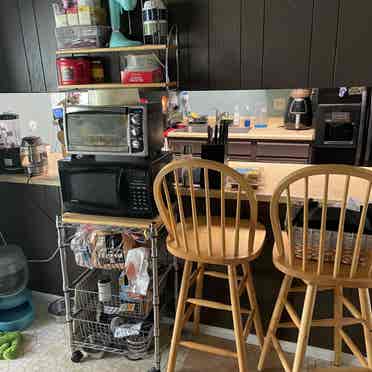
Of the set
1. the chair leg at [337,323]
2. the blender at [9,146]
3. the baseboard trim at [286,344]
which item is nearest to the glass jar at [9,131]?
the blender at [9,146]

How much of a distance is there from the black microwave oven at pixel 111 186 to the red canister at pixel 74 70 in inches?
23.2

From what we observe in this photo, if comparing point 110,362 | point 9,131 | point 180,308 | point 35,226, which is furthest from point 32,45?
point 110,362

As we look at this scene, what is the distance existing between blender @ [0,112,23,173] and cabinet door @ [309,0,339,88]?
1.68 meters

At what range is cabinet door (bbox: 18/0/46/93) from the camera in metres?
2.21

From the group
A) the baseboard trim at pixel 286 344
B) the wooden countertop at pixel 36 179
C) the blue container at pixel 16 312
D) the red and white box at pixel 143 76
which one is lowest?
the baseboard trim at pixel 286 344

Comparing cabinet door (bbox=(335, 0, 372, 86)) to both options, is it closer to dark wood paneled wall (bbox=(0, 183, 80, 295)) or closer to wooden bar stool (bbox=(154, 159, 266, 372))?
wooden bar stool (bbox=(154, 159, 266, 372))

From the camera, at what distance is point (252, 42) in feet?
6.12

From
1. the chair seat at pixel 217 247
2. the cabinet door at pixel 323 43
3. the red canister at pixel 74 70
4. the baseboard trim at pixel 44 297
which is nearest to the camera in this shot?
the chair seat at pixel 217 247

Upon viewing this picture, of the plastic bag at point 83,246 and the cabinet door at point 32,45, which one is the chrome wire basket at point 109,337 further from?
the cabinet door at point 32,45

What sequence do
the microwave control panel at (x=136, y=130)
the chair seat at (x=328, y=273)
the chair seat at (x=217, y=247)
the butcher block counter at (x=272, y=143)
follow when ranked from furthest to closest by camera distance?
the butcher block counter at (x=272, y=143)
the microwave control panel at (x=136, y=130)
the chair seat at (x=217, y=247)
the chair seat at (x=328, y=273)

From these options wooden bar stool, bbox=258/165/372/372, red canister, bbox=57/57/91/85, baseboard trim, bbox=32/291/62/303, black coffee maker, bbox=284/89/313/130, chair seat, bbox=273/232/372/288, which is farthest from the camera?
black coffee maker, bbox=284/89/313/130

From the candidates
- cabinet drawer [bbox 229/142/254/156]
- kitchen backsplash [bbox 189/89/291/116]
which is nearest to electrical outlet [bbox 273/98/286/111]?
kitchen backsplash [bbox 189/89/291/116]

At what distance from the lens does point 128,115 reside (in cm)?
162

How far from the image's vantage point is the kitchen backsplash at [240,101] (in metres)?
2.80
